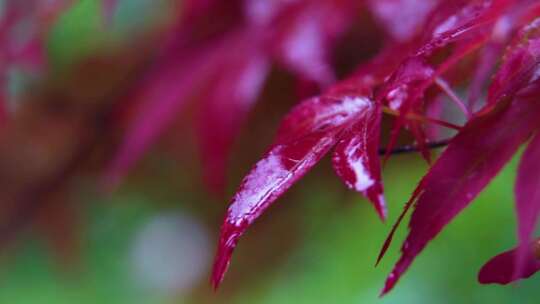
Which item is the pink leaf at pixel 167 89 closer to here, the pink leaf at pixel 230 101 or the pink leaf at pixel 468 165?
the pink leaf at pixel 230 101

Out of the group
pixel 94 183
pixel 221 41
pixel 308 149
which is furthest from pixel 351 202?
pixel 308 149

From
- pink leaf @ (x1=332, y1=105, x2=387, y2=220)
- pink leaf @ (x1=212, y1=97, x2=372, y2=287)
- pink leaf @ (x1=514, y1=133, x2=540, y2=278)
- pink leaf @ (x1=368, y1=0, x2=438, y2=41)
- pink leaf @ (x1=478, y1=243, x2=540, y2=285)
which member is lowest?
pink leaf @ (x1=478, y1=243, x2=540, y2=285)

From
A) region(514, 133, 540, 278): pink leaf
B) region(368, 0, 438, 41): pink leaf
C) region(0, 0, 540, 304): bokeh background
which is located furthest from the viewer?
region(0, 0, 540, 304): bokeh background

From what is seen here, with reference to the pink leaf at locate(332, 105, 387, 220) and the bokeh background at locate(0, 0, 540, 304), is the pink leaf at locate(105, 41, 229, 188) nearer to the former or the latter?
the bokeh background at locate(0, 0, 540, 304)

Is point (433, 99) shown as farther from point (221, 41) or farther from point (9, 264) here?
point (9, 264)

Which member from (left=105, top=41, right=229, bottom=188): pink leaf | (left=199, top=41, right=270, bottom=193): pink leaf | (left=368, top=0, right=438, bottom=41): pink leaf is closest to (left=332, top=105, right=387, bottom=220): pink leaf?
(left=368, top=0, right=438, bottom=41): pink leaf

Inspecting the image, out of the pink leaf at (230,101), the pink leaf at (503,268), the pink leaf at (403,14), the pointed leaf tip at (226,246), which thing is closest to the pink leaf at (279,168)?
the pointed leaf tip at (226,246)

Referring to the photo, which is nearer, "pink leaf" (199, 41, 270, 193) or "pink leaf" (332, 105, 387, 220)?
"pink leaf" (332, 105, 387, 220)
